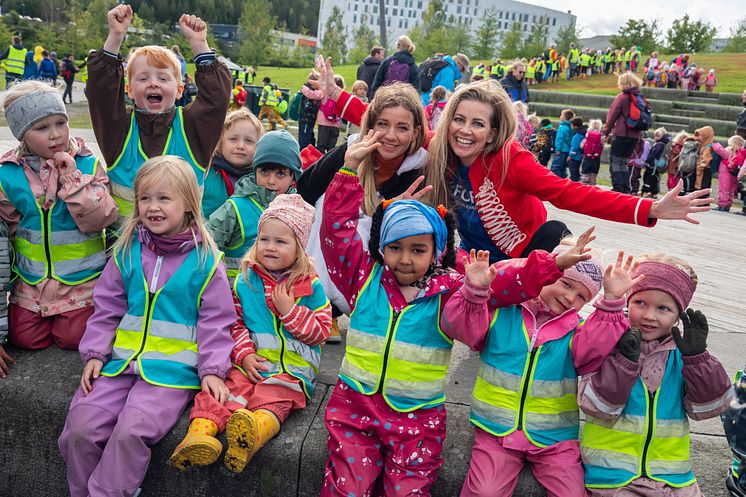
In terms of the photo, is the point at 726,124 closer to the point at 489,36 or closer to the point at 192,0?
the point at 489,36

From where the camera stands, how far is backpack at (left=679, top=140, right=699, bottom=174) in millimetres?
14469

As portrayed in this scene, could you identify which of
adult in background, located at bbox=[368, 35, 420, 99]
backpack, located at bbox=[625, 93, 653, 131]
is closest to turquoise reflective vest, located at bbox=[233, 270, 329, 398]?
adult in background, located at bbox=[368, 35, 420, 99]

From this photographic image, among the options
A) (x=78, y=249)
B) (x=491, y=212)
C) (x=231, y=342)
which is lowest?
(x=231, y=342)

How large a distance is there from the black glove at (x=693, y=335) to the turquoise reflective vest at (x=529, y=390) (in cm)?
43

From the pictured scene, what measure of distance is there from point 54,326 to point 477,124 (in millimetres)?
2460

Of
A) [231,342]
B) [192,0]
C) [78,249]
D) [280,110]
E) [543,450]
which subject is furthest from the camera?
[192,0]

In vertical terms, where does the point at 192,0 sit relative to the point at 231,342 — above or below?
above

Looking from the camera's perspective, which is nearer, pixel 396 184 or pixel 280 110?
pixel 396 184

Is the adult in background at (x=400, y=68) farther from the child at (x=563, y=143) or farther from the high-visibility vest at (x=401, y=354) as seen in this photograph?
the high-visibility vest at (x=401, y=354)

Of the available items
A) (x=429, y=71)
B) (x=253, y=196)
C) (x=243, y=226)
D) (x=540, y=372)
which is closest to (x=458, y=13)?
(x=429, y=71)

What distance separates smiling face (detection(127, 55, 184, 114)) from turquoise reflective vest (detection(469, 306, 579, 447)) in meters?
2.28

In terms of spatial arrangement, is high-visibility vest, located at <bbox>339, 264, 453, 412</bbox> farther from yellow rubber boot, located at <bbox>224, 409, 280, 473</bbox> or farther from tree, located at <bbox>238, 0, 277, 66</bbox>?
tree, located at <bbox>238, 0, 277, 66</bbox>

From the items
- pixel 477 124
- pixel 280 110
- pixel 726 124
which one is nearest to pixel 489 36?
pixel 726 124

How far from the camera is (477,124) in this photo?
3.35 meters
